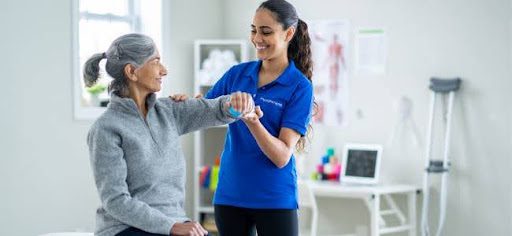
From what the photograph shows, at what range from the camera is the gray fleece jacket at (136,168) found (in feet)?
6.31

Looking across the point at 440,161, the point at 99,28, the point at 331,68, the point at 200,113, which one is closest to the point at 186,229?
the point at 200,113

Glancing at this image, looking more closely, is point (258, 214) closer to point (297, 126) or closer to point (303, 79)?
point (297, 126)

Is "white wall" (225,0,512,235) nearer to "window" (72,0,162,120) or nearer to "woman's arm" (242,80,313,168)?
"window" (72,0,162,120)

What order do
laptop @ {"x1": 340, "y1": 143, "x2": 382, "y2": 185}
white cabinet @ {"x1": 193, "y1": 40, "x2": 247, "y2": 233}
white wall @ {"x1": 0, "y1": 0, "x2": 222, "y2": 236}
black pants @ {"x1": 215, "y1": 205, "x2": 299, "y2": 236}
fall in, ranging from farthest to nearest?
1. white cabinet @ {"x1": 193, "y1": 40, "x2": 247, "y2": 233}
2. laptop @ {"x1": 340, "y1": 143, "x2": 382, "y2": 185}
3. white wall @ {"x1": 0, "y1": 0, "x2": 222, "y2": 236}
4. black pants @ {"x1": 215, "y1": 205, "x2": 299, "y2": 236}

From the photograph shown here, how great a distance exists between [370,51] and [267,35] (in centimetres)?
268

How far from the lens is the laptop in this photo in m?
4.85

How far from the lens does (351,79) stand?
16.9 feet

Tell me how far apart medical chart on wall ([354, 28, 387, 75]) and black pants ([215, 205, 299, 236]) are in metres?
2.73

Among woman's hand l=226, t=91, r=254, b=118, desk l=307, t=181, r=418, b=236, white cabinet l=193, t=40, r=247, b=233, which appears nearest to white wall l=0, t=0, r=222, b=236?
white cabinet l=193, t=40, r=247, b=233

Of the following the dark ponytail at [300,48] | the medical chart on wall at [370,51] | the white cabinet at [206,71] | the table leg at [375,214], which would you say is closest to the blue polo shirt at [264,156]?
the dark ponytail at [300,48]

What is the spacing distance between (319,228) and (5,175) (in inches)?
84.8

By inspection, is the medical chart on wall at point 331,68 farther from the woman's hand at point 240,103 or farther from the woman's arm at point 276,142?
the woman's hand at point 240,103

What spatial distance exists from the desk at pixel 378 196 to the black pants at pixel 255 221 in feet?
7.17

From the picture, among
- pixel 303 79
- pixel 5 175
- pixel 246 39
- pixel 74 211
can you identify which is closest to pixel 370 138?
Result: pixel 246 39
